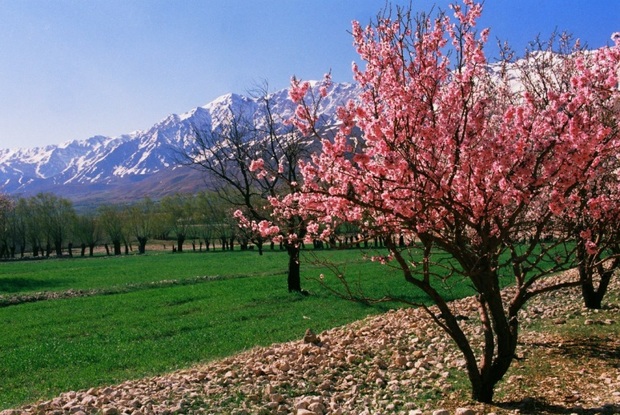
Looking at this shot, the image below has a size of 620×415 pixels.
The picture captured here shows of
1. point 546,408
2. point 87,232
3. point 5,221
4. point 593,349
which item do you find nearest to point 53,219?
point 87,232

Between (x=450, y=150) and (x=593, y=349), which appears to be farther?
(x=593, y=349)

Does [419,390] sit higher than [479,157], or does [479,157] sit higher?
[479,157]

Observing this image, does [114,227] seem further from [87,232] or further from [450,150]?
[450,150]

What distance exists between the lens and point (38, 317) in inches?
910

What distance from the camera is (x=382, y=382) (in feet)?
31.9

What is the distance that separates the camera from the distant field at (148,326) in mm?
13352

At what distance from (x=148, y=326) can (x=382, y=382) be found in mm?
12709

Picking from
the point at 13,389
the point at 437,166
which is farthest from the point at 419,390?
the point at 13,389

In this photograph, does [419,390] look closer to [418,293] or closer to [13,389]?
[13,389]

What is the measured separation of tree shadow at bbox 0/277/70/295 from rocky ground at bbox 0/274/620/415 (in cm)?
2978

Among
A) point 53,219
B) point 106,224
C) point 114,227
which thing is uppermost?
point 53,219

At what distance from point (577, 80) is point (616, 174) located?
6.19 metres

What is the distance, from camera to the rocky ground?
8156 millimetres

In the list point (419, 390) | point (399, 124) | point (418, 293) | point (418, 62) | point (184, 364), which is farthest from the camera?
point (418, 293)
